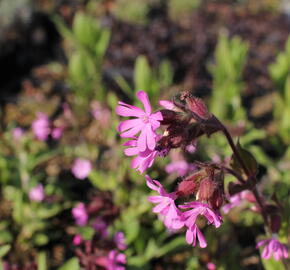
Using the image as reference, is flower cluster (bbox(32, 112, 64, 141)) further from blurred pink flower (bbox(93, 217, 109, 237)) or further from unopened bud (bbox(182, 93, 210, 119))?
unopened bud (bbox(182, 93, 210, 119))

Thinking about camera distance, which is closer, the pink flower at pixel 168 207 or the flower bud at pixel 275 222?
the pink flower at pixel 168 207

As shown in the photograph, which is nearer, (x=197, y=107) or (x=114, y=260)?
(x=197, y=107)

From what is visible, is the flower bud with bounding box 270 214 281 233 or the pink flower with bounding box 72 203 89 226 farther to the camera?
the pink flower with bounding box 72 203 89 226

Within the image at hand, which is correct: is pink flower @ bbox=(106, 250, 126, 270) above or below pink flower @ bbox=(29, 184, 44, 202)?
above

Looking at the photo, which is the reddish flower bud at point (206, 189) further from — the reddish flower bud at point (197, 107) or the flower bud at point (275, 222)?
the flower bud at point (275, 222)

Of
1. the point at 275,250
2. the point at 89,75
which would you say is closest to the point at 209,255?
the point at 275,250

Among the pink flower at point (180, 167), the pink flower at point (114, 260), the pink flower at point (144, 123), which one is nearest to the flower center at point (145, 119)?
the pink flower at point (144, 123)

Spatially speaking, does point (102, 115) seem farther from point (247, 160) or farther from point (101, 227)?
point (247, 160)

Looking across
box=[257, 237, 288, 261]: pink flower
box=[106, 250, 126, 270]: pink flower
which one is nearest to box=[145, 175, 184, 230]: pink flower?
box=[257, 237, 288, 261]: pink flower

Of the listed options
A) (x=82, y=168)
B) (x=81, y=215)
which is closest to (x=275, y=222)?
(x=81, y=215)
